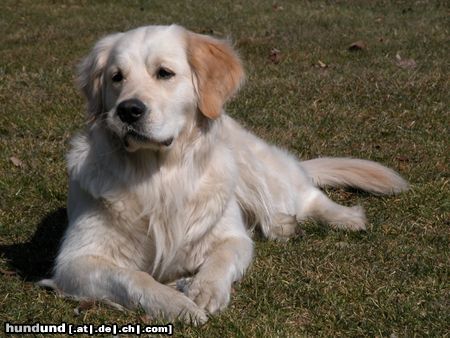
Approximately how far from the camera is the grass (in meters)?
3.39

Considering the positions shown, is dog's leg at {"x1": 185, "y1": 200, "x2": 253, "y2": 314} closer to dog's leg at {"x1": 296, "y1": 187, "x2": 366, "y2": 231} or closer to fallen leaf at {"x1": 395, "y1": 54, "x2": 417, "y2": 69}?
dog's leg at {"x1": 296, "y1": 187, "x2": 366, "y2": 231}

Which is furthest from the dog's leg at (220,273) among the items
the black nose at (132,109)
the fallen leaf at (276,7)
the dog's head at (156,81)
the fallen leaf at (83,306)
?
the fallen leaf at (276,7)

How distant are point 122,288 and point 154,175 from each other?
26.0 inches

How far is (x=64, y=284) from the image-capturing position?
11.7ft

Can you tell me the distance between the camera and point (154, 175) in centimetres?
378

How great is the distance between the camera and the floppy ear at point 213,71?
3.84m

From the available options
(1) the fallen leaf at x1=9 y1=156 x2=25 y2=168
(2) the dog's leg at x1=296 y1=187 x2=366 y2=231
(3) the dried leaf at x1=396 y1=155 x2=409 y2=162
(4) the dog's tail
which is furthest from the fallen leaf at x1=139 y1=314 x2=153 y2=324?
(3) the dried leaf at x1=396 y1=155 x2=409 y2=162

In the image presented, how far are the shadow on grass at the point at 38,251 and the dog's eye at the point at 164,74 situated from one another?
3.93 ft

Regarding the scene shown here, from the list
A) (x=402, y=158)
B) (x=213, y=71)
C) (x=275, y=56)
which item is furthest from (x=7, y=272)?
(x=275, y=56)

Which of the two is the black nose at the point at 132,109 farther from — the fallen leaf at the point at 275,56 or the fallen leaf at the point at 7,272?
the fallen leaf at the point at 275,56

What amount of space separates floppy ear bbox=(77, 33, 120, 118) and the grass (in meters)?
0.93

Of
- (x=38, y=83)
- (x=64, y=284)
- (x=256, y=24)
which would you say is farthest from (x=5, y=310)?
(x=256, y=24)

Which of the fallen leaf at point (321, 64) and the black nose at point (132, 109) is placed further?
the fallen leaf at point (321, 64)

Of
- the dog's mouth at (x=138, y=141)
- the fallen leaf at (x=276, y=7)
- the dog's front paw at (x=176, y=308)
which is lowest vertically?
the fallen leaf at (x=276, y=7)
